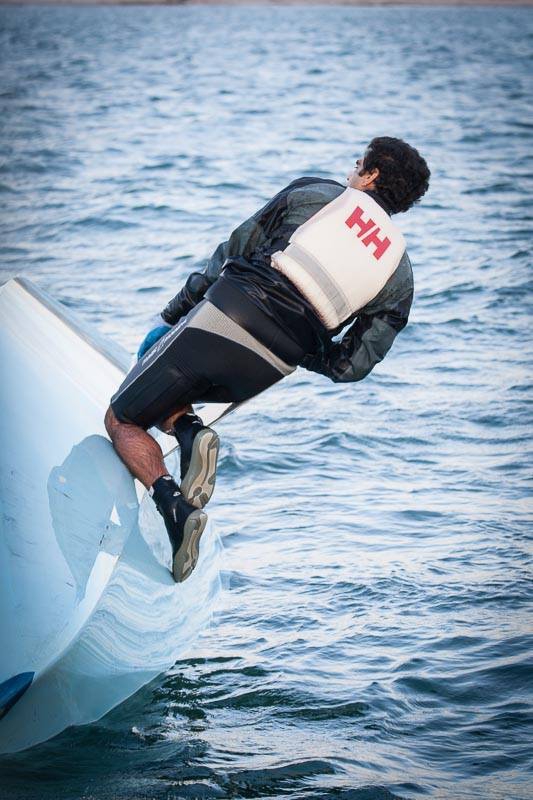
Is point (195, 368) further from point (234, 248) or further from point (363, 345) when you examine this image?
point (363, 345)

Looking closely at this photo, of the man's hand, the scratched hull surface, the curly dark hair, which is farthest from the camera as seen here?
the man's hand

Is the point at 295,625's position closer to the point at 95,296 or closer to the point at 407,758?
the point at 407,758

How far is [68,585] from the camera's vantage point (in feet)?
12.6

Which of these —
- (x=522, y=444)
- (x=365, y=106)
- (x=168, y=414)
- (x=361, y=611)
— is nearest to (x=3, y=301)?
(x=168, y=414)

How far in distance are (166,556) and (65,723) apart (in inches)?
28.5

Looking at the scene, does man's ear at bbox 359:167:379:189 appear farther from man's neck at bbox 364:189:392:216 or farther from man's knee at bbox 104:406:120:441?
man's knee at bbox 104:406:120:441

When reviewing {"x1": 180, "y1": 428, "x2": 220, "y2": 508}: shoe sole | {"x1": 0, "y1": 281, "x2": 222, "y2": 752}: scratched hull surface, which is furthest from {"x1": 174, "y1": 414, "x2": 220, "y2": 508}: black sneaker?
{"x1": 0, "y1": 281, "x2": 222, "y2": 752}: scratched hull surface

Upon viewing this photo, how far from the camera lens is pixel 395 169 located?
4.18 m

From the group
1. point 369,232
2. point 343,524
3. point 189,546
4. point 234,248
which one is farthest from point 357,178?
point 343,524

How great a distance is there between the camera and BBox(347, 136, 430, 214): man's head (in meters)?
4.18

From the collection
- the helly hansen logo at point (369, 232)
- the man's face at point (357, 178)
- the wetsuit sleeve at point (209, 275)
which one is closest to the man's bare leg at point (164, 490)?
the wetsuit sleeve at point (209, 275)

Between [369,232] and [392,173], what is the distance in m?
0.27

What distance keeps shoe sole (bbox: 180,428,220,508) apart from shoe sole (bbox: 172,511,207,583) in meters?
0.09

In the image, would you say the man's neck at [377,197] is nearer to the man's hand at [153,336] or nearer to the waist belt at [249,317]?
the waist belt at [249,317]
